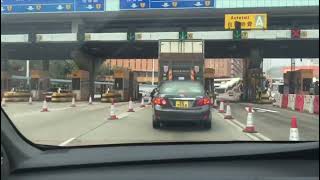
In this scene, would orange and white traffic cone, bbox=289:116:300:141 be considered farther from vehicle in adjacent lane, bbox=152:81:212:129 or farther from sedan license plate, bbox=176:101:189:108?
sedan license plate, bbox=176:101:189:108

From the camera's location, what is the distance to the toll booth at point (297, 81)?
8.57 ft

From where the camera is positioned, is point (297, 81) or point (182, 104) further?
point (182, 104)

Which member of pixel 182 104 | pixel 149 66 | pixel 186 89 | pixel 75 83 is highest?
pixel 149 66

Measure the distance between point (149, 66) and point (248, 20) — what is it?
851mm

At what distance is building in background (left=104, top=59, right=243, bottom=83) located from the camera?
3.16 metres

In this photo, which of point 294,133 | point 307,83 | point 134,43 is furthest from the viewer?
point 294,133

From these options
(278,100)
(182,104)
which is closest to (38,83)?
(278,100)

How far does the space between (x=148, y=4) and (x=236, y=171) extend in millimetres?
1095

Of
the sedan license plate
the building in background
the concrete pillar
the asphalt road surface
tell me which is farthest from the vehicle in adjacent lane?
the building in background

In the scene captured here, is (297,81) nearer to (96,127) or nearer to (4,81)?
(4,81)

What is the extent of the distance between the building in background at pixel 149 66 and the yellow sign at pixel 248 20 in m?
0.41

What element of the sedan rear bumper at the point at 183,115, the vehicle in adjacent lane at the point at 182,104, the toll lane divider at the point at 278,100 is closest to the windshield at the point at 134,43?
the toll lane divider at the point at 278,100

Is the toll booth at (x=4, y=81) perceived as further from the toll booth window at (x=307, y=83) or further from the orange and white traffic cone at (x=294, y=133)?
the orange and white traffic cone at (x=294, y=133)

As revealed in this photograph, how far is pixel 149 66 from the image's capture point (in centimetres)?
339
